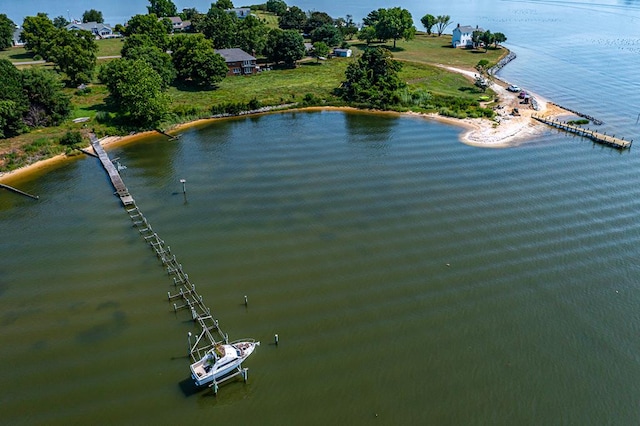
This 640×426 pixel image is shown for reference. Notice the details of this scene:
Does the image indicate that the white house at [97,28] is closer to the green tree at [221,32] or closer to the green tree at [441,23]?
the green tree at [221,32]

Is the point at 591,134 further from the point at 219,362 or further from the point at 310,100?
the point at 219,362

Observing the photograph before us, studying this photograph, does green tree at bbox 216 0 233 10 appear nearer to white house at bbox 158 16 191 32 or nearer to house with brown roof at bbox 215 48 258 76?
white house at bbox 158 16 191 32

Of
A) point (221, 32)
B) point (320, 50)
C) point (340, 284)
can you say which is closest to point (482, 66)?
point (320, 50)

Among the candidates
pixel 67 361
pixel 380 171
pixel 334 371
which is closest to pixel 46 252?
pixel 67 361

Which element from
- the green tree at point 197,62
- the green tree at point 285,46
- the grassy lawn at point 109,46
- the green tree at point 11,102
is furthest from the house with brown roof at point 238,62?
the green tree at point 11,102

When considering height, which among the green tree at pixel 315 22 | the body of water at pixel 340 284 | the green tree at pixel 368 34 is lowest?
the body of water at pixel 340 284

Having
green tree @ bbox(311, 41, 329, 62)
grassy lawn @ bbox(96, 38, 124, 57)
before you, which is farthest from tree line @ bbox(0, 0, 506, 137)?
grassy lawn @ bbox(96, 38, 124, 57)

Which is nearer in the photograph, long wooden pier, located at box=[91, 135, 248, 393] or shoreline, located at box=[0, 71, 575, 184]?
long wooden pier, located at box=[91, 135, 248, 393]
